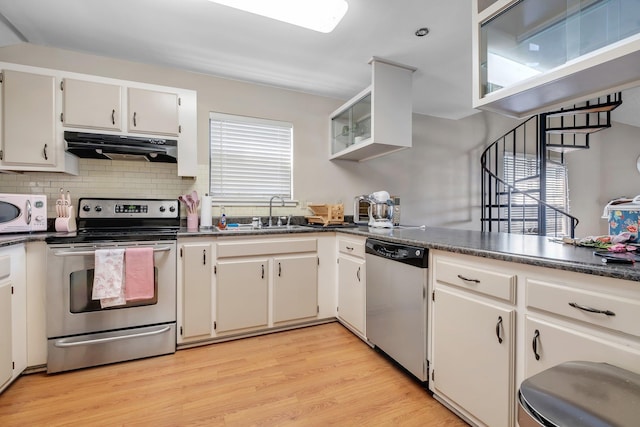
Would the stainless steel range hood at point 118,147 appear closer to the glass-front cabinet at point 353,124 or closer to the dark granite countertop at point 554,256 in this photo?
the glass-front cabinet at point 353,124

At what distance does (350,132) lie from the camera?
320 centimetres

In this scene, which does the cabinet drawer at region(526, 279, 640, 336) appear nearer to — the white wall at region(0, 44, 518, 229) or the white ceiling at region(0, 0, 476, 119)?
the white ceiling at region(0, 0, 476, 119)

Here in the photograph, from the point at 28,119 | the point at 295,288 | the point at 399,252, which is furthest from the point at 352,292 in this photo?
the point at 28,119

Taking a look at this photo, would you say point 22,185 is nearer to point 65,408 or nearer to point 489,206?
point 65,408

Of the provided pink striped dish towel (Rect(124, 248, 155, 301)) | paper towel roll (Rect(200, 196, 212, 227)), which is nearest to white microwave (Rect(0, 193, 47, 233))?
pink striped dish towel (Rect(124, 248, 155, 301))

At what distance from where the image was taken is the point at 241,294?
2424 mm

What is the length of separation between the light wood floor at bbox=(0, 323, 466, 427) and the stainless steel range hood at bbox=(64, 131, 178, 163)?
1649 millimetres

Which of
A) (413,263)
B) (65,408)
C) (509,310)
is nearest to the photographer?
(509,310)

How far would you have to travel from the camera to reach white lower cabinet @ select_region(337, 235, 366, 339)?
2.36 metres

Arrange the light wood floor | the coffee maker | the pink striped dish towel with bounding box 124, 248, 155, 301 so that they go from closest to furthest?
the light wood floor, the pink striped dish towel with bounding box 124, 248, 155, 301, the coffee maker

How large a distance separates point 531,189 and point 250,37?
16.6ft

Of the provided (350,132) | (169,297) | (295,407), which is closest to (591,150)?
(350,132)

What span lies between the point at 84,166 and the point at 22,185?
46 centimetres

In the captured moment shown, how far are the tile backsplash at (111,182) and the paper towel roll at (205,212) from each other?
0.20m
